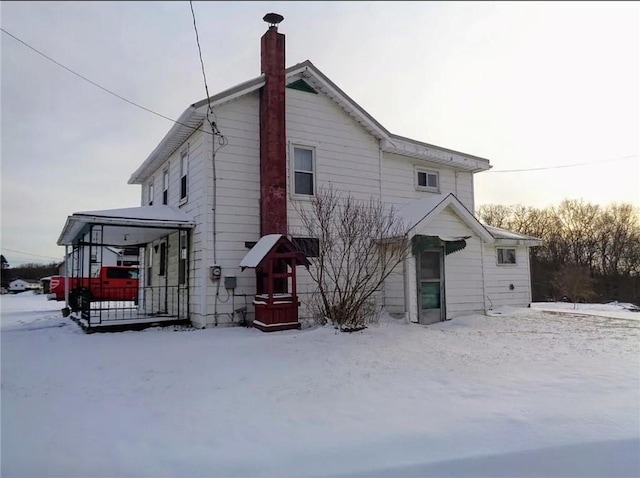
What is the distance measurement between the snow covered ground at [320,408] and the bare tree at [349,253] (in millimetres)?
1380

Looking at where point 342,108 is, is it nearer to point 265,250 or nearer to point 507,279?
point 265,250

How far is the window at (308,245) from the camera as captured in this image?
11.0m

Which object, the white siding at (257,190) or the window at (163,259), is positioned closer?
the white siding at (257,190)

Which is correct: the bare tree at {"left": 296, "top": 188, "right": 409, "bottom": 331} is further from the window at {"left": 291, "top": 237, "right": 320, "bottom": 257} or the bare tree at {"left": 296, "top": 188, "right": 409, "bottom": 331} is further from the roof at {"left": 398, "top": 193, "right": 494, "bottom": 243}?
the roof at {"left": 398, "top": 193, "right": 494, "bottom": 243}

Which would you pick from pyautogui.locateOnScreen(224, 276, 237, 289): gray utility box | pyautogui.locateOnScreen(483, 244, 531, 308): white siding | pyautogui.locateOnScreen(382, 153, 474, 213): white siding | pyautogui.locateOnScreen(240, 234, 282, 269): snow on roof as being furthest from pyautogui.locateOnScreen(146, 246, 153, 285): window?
pyautogui.locateOnScreen(483, 244, 531, 308): white siding

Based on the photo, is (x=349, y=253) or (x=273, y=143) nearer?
(x=349, y=253)

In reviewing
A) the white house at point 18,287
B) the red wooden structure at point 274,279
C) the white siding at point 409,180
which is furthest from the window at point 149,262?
the white house at point 18,287

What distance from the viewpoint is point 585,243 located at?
127ft

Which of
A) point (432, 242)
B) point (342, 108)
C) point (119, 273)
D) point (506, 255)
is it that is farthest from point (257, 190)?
point (119, 273)

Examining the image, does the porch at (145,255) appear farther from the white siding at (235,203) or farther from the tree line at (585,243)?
the tree line at (585,243)

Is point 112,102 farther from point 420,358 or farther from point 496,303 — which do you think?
point 496,303

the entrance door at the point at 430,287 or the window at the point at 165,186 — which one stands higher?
the window at the point at 165,186

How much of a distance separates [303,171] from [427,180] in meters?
4.92

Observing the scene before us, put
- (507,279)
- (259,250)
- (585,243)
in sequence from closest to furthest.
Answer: (259,250), (507,279), (585,243)
